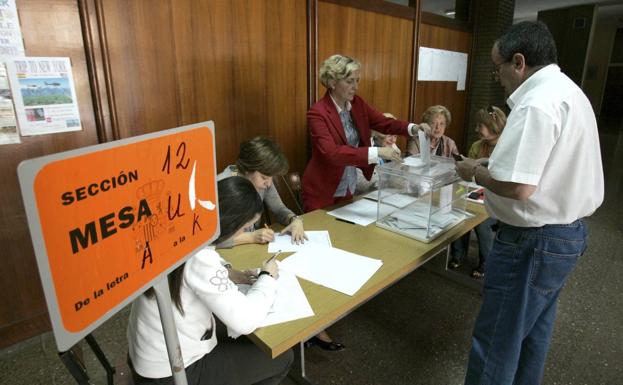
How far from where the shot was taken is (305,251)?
5.19 ft

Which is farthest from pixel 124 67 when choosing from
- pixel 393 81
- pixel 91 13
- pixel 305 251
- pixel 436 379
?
pixel 393 81

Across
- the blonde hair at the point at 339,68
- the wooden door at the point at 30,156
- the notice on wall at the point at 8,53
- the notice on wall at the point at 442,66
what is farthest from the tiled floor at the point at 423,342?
the notice on wall at the point at 442,66

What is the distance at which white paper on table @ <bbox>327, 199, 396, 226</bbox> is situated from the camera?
6.31ft

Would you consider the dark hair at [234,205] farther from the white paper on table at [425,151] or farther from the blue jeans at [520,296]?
the white paper on table at [425,151]

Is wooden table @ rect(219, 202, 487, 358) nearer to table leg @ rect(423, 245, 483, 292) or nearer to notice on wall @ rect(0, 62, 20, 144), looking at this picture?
table leg @ rect(423, 245, 483, 292)

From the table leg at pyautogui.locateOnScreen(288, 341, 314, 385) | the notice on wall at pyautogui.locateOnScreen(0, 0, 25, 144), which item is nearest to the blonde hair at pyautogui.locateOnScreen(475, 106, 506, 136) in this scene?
the table leg at pyautogui.locateOnScreen(288, 341, 314, 385)

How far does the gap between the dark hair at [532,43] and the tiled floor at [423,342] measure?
1.48m

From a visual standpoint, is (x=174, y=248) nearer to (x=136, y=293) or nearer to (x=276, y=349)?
(x=136, y=293)

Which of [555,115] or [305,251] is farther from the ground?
[555,115]

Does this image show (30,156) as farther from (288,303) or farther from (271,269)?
(288,303)

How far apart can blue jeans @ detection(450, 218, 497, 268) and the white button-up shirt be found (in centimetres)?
114

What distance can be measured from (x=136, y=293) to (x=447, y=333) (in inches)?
79.0

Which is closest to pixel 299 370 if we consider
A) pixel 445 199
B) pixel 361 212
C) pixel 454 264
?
pixel 361 212

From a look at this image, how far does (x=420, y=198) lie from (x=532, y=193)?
27.8 inches
